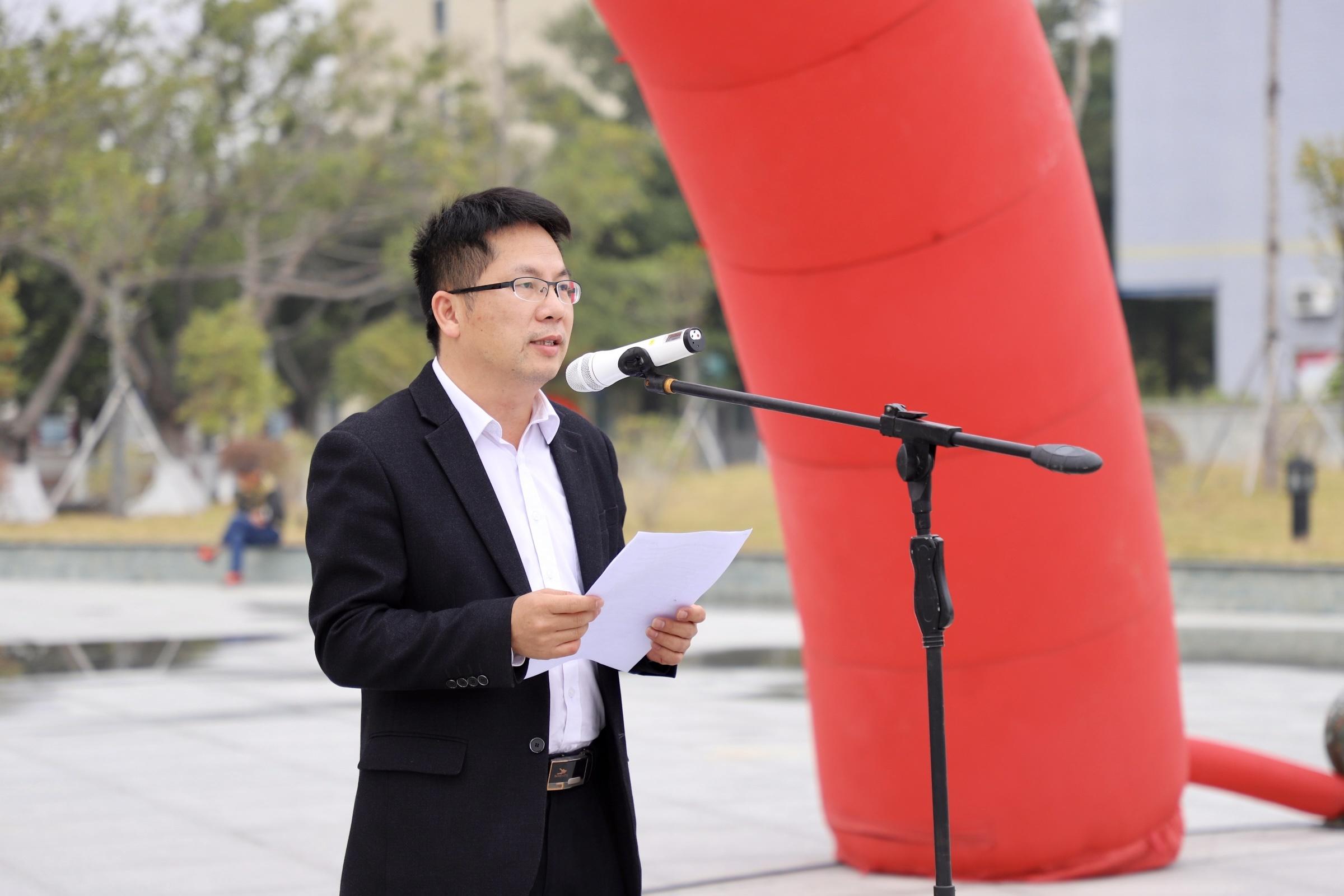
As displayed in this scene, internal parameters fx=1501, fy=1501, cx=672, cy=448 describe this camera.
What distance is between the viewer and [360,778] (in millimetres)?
2533

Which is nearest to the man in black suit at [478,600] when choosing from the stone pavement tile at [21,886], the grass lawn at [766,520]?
the stone pavement tile at [21,886]

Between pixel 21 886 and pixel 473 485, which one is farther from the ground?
pixel 473 485

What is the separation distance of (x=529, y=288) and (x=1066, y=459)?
942 mm

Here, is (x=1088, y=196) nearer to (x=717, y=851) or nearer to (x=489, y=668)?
(x=717, y=851)

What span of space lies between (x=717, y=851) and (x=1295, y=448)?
631 inches

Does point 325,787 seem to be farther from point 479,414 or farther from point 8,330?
point 8,330

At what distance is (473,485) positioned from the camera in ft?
8.20

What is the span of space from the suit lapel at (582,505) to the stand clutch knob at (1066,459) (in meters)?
0.76

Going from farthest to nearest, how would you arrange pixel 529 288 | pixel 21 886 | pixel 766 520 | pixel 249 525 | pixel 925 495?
pixel 766 520 → pixel 249 525 → pixel 21 886 → pixel 925 495 → pixel 529 288

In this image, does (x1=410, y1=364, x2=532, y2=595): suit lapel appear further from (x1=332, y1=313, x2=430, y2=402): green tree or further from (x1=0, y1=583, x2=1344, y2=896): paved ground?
(x1=332, y1=313, x2=430, y2=402): green tree

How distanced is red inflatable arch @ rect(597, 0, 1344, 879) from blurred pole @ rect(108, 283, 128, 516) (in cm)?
1928

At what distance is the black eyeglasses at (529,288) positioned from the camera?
255 centimetres

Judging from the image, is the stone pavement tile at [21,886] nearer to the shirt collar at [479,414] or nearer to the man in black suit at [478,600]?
the man in black suit at [478,600]

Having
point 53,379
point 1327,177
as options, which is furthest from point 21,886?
point 53,379
